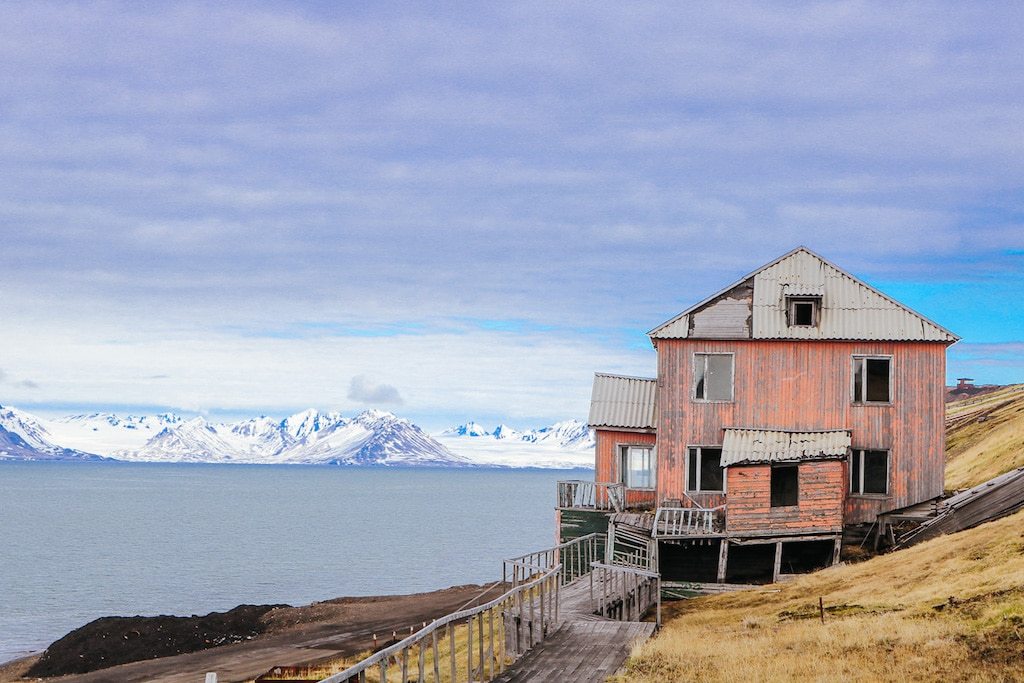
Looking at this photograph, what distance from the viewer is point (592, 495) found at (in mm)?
47375

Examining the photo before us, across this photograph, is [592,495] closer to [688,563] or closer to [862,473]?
[688,563]

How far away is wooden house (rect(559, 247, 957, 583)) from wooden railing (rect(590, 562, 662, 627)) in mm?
3847

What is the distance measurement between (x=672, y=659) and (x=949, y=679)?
5.63 meters

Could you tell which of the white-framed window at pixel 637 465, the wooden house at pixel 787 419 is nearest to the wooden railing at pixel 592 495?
the white-framed window at pixel 637 465

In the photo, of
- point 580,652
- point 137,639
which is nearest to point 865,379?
point 580,652

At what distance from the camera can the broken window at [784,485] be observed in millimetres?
38906

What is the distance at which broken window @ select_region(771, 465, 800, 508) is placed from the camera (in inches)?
1532

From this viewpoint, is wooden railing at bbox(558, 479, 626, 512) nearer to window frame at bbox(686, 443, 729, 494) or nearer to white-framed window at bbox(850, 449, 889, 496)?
window frame at bbox(686, 443, 729, 494)

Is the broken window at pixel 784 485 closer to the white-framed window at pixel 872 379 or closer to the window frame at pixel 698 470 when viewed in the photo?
the window frame at pixel 698 470

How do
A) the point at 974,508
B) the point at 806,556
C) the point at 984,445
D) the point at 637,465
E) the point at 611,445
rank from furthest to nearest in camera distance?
the point at 984,445, the point at 611,445, the point at 637,465, the point at 806,556, the point at 974,508

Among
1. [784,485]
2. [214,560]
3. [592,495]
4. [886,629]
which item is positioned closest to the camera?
[886,629]

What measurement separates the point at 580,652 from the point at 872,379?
67.3 feet

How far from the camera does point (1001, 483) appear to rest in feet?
126

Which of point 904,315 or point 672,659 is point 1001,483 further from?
point 672,659
